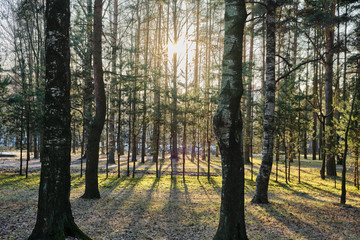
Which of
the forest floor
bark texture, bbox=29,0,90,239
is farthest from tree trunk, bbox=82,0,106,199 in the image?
bark texture, bbox=29,0,90,239

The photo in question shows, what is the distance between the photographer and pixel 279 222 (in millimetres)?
6863

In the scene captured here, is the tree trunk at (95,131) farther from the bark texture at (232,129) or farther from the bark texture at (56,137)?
the bark texture at (232,129)

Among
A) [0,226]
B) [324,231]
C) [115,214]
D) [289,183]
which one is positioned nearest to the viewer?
[0,226]

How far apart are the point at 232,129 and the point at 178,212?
4635mm

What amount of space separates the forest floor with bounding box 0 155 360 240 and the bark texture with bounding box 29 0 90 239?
57.1 inches

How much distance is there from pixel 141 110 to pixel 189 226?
34.3 ft

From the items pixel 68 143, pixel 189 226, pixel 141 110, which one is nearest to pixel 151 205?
pixel 189 226

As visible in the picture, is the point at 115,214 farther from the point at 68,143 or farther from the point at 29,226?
the point at 68,143

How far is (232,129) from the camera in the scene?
433 centimetres

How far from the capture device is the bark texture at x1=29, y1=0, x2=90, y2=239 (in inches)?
168

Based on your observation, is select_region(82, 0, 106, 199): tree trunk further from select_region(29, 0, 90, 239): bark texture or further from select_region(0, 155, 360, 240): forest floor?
select_region(29, 0, 90, 239): bark texture

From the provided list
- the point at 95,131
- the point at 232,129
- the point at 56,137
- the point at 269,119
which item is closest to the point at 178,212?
the point at 95,131

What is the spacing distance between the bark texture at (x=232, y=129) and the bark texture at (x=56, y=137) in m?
2.80

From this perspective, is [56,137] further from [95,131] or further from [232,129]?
[95,131]
